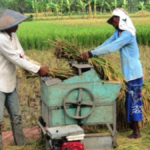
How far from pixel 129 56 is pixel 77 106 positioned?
0.92m

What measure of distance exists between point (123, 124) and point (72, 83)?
1.26 m

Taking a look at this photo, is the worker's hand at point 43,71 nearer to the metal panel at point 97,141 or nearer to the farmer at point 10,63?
the farmer at point 10,63

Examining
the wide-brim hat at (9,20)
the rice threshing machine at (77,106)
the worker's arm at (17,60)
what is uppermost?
the wide-brim hat at (9,20)

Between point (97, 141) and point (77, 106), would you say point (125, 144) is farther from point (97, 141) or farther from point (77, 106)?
point (77, 106)

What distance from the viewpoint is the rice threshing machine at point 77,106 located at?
3.66 meters

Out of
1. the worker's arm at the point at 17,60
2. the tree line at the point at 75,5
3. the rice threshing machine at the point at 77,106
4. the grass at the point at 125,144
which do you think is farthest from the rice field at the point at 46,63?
the tree line at the point at 75,5

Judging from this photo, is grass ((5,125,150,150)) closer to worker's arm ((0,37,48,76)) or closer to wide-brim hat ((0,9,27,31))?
worker's arm ((0,37,48,76))

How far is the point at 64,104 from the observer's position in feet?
12.3

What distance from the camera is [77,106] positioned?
12.5 feet

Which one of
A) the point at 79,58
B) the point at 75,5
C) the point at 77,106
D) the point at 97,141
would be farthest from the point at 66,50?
the point at 75,5

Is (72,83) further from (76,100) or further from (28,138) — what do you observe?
(28,138)

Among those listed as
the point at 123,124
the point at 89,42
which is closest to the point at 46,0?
the point at 89,42

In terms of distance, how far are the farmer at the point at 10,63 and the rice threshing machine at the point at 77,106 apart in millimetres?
264

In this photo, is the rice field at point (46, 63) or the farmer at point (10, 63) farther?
the rice field at point (46, 63)
